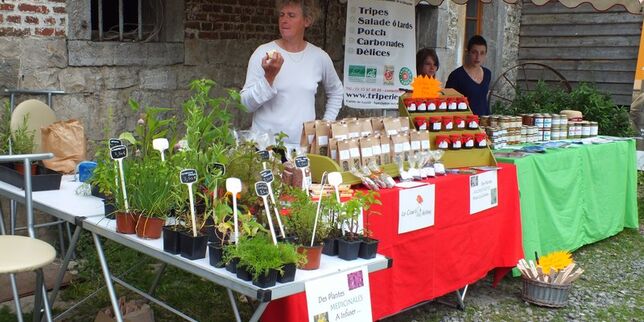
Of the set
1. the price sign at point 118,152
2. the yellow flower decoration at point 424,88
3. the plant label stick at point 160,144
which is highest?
the yellow flower decoration at point 424,88

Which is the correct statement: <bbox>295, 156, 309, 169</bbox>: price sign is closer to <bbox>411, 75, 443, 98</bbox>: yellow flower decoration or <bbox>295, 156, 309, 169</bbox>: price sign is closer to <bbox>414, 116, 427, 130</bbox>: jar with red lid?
<bbox>414, 116, 427, 130</bbox>: jar with red lid

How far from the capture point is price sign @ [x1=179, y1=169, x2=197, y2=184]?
95.9 inches

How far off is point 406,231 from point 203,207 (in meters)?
1.28

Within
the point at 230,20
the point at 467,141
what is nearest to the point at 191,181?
the point at 467,141

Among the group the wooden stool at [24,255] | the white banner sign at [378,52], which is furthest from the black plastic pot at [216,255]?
the white banner sign at [378,52]

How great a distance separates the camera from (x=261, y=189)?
8.13ft

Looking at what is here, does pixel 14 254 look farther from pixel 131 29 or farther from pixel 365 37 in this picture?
pixel 365 37

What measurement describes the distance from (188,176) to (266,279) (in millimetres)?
490

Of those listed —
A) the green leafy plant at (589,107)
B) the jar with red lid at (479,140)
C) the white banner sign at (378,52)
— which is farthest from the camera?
the green leafy plant at (589,107)

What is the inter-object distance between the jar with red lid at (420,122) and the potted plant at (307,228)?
163cm

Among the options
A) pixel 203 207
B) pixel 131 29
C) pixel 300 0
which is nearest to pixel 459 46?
pixel 131 29

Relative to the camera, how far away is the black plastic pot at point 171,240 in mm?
2443

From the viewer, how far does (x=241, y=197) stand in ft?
9.02

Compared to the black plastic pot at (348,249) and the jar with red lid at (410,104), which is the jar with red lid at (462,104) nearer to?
the jar with red lid at (410,104)
